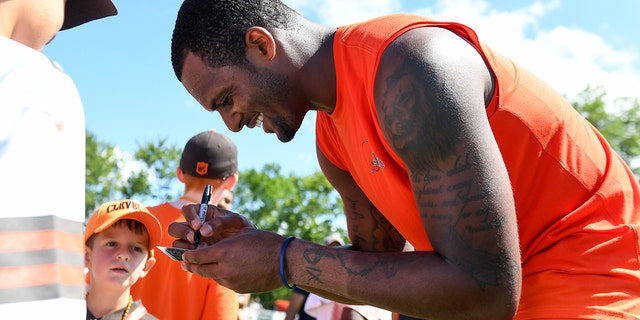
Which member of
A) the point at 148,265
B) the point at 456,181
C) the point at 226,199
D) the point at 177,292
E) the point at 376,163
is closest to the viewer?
the point at 456,181

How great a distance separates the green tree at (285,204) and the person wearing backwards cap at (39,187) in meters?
47.7

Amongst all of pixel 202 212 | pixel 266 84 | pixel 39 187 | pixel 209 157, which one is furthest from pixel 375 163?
pixel 209 157

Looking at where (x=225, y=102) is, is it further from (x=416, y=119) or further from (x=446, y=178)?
(x=446, y=178)

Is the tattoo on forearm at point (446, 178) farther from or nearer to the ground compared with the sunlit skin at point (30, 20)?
nearer to the ground

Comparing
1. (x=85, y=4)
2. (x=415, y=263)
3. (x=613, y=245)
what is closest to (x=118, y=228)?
(x=85, y=4)

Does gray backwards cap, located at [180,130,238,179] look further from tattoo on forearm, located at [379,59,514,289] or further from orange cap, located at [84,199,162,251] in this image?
tattoo on forearm, located at [379,59,514,289]

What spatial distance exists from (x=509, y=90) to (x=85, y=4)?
4.93ft

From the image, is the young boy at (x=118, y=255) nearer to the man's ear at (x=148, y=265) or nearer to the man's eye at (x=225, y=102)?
the man's ear at (x=148, y=265)

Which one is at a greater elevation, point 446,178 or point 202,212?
point 446,178

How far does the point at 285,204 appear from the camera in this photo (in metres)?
51.6

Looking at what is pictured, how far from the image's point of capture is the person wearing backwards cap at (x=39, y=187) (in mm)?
1290

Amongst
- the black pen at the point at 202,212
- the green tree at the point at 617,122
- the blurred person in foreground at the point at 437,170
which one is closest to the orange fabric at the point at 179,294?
the black pen at the point at 202,212

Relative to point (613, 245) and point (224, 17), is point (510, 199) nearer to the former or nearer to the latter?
point (613, 245)

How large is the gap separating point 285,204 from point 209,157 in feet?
152
